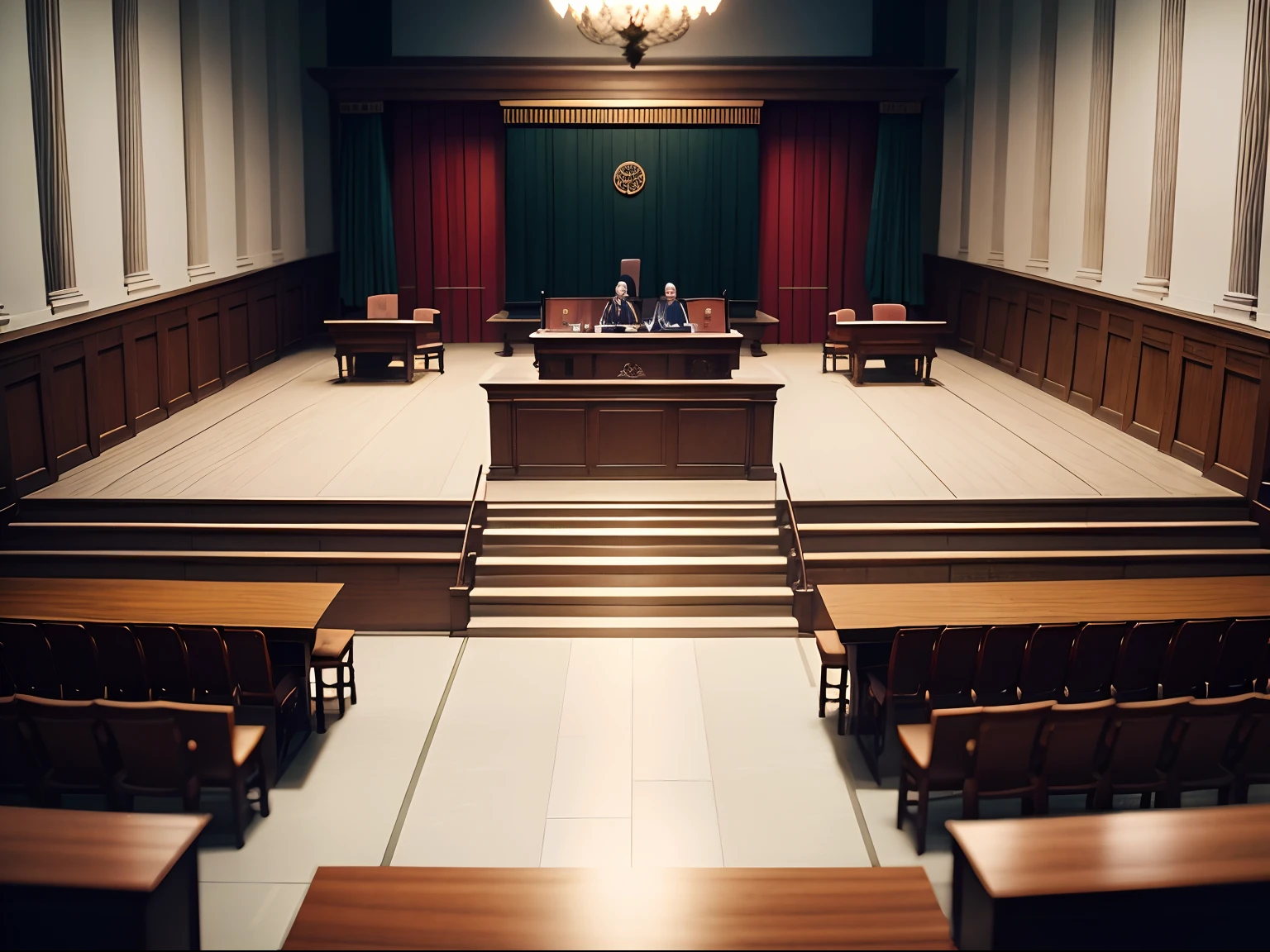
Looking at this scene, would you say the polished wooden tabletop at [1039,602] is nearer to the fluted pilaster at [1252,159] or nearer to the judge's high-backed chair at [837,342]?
the fluted pilaster at [1252,159]

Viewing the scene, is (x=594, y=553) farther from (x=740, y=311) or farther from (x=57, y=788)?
(x=740, y=311)

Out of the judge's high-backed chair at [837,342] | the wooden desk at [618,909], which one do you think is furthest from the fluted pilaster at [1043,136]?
the wooden desk at [618,909]

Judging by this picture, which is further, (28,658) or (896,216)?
(896,216)

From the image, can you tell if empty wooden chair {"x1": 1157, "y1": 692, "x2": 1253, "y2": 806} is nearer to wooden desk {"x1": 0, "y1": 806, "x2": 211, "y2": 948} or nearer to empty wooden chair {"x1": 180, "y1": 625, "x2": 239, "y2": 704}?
wooden desk {"x1": 0, "y1": 806, "x2": 211, "y2": 948}

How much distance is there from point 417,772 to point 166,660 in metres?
1.28

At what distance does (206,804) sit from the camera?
5.64 metres

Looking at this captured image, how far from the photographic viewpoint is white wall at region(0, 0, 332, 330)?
862cm

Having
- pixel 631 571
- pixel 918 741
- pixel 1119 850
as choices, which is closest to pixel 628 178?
pixel 631 571

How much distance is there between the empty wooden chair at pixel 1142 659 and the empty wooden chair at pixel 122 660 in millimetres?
4513

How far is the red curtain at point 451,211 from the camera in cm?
1616

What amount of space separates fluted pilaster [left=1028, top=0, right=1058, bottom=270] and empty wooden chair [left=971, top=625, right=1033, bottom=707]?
819cm

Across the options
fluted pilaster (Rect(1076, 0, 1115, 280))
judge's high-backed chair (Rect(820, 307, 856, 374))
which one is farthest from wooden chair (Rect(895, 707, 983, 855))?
judge's high-backed chair (Rect(820, 307, 856, 374))

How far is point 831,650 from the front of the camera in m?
6.41

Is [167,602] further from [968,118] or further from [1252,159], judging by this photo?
[968,118]
